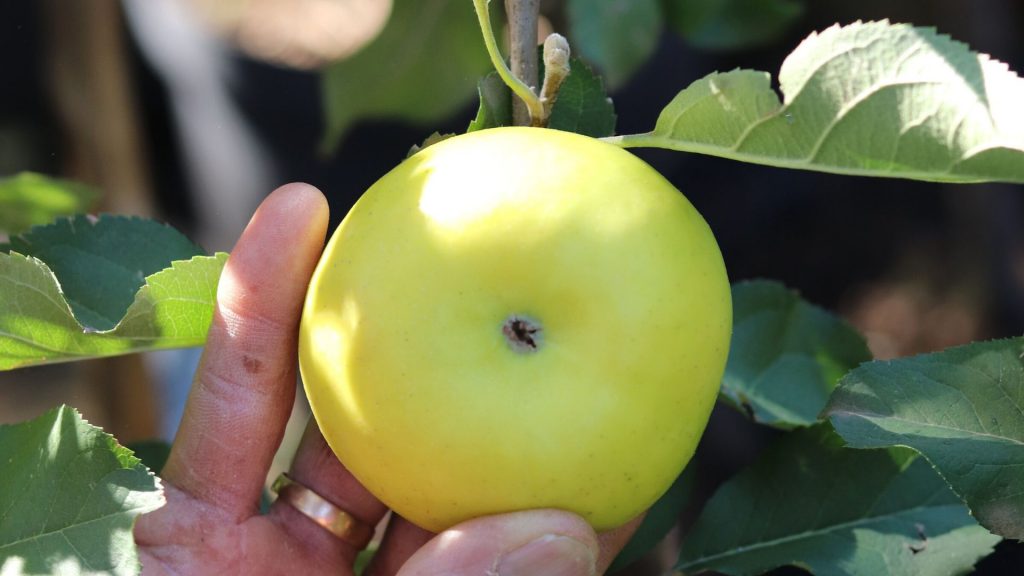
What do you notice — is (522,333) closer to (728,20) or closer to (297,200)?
(297,200)

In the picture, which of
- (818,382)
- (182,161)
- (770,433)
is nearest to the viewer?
(818,382)

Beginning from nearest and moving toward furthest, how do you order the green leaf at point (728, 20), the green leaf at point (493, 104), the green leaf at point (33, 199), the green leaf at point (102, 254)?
1. the green leaf at point (493, 104)
2. the green leaf at point (102, 254)
3. the green leaf at point (33, 199)
4. the green leaf at point (728, 20)

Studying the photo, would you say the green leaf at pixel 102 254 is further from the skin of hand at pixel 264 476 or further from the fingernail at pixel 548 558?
the fingernail at pixel 548 558

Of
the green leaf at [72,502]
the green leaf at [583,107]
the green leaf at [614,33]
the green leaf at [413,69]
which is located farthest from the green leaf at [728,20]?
the green leaf at [72,502]

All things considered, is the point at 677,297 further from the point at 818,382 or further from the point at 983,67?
the point at 818,382

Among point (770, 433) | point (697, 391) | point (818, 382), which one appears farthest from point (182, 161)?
point (697, 391)

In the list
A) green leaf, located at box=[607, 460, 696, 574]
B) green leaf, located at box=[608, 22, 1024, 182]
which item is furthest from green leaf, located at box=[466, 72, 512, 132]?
green leaf, located at box=[607, 460, 696, 574]

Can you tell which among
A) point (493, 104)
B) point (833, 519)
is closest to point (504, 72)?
point (493, 104)
